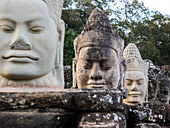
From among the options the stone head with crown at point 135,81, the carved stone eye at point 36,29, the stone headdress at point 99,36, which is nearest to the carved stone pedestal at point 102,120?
the carved stone eye at point 36,29

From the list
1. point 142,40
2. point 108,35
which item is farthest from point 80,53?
point 142,40

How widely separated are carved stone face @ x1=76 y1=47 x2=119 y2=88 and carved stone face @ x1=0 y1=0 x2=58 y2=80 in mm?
2038

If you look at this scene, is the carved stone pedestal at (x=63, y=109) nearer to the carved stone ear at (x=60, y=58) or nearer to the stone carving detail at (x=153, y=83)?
the carved stone ear at (x=60, y=58)

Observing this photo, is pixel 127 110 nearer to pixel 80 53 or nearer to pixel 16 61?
pixel 16 61

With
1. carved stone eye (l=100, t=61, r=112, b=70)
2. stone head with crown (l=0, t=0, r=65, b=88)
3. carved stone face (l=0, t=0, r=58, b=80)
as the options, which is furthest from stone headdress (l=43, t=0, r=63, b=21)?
carved stone eye (l=100, t=61, r=112, b=70)

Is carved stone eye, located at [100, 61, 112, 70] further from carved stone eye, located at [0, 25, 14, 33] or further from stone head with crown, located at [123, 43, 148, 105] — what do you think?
carved stone eye, located at [0, 25, 14, 33]

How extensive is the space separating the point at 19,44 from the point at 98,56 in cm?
232

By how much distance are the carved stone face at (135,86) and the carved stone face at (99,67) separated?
81.4 inches

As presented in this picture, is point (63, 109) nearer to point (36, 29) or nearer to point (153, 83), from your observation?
point (36, 29)

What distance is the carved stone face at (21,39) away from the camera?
2.49 m

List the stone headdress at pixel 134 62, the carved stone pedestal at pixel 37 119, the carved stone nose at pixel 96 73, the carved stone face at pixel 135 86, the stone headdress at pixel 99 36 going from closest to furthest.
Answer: the carved stone pedestal at pixel 37 119 < the carved stone nose at pixel 96 73 < the stone headdress at pixel 99 36 < the carved stone face at pixel 135 86 < the stone headdress at pixel 134 62

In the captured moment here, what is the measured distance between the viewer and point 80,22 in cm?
1712

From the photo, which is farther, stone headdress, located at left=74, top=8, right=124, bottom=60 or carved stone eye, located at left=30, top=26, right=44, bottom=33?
stone headdress, located at left=74, top=8, right=124, bottom=60

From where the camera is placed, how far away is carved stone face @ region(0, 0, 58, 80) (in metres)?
2.49
